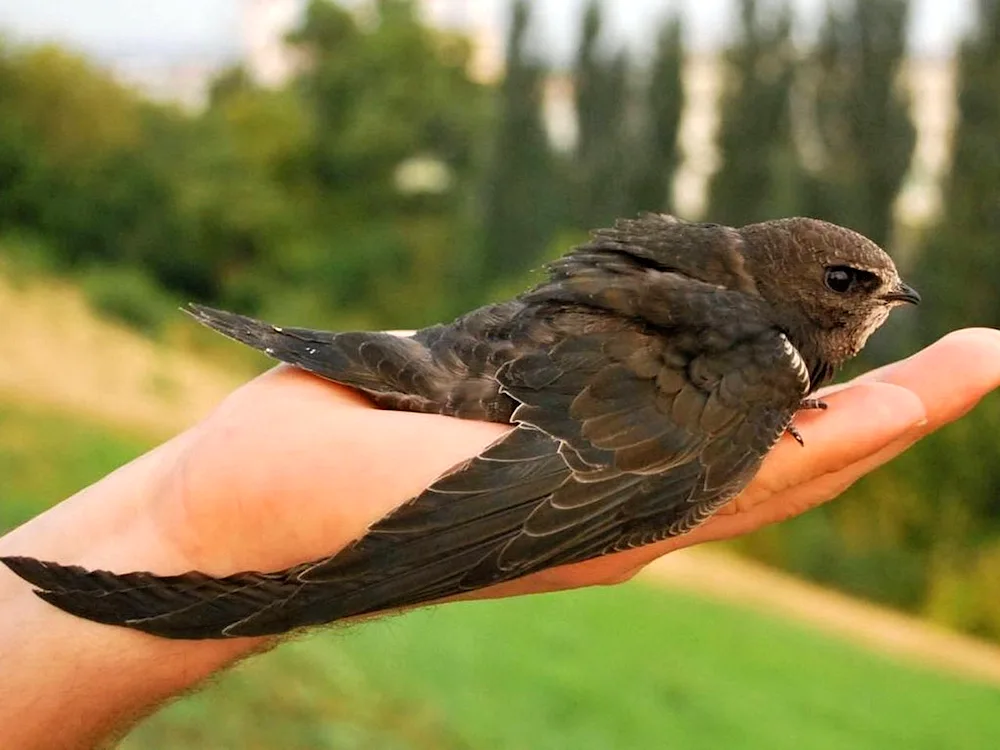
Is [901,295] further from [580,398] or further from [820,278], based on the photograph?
[580,398]

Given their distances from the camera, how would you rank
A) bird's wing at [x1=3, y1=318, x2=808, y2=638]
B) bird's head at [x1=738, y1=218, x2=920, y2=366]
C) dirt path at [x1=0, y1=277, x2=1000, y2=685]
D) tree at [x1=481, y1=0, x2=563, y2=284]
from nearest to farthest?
bird's wing at [x1=3, y1=318, x2=808, y2=638] → bird's head at [x1=738, y1=218, x2=920, y2=366] → dirt path at [x1=0, y1=277, x2=1000, y2=685] → tree at [x1=481, y1=0, x2=563, y2=284]

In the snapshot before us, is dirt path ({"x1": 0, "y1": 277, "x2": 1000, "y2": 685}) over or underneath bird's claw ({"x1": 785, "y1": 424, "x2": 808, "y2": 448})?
underneath

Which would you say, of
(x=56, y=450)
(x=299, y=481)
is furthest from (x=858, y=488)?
(x=299, y=481)

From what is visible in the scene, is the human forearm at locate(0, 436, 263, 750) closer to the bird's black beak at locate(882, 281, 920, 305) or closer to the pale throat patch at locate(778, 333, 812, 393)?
the pale throat patch at locate(778, 333, 812, 393)

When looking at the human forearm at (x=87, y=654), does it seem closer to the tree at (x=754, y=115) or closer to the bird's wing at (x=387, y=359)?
the bird's wing at (x=387, y=359)

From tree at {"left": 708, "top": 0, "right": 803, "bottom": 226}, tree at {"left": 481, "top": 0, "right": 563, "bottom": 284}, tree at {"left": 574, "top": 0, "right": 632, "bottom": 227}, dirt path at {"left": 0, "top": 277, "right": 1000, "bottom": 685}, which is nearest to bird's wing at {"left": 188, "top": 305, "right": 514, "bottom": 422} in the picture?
dirt path at {"left": 0, "top": 277, "right": 1000, "bottom": 685}
